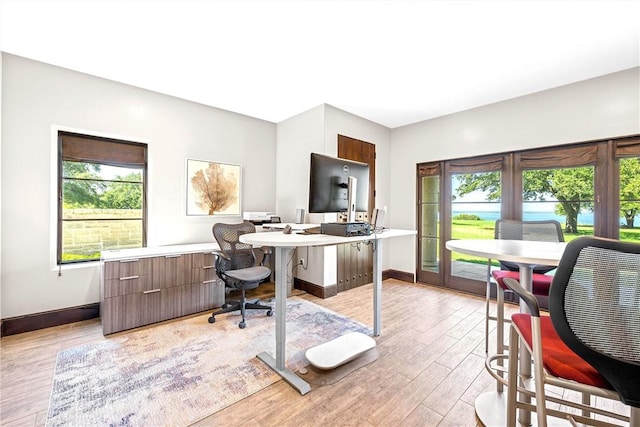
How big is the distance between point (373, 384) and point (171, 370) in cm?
155

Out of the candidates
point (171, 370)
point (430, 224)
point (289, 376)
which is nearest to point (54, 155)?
point (171, 370)

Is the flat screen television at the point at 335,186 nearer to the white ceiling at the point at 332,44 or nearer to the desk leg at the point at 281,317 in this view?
the desk leg at the point at 281,317

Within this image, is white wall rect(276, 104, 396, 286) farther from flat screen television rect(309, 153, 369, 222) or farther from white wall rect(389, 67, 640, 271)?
flat screen television rect(309, 153, 369, 222)

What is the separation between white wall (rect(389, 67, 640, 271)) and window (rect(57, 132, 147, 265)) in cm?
408

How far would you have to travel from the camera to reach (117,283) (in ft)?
8.71

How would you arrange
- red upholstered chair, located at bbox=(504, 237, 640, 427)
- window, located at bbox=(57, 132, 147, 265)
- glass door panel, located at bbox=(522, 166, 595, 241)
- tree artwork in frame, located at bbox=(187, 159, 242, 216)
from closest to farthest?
red upholstered chair, located at bbox=(504, 237, 640, 427) → window, located at bbox=(57, 132, 147, 265) → glass door panel, located at bbox=(522, 166, 595, 241) → tree artwork in frame, located at bbox=(187, 159, 242, 216)

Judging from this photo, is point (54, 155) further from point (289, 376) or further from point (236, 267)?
point (289, 376)

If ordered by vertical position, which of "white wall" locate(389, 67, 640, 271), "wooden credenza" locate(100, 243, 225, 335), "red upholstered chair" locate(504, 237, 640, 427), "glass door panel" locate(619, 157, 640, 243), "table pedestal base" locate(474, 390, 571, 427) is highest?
"white wall" locate(389, 67, 640, 271)

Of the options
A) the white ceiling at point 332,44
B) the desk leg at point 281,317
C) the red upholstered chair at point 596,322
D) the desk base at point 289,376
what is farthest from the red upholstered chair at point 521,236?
the white ceiling at point 332,44

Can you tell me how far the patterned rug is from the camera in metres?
1.62

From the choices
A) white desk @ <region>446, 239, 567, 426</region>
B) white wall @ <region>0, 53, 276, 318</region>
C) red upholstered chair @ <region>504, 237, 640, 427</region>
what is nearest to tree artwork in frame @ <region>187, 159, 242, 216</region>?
white wall @ <region>0, 53, 276, 318</region>

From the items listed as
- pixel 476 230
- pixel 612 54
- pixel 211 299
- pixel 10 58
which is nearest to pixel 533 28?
pixel 612 54

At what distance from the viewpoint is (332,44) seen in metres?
2.45

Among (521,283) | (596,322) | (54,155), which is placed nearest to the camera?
(596,322)
